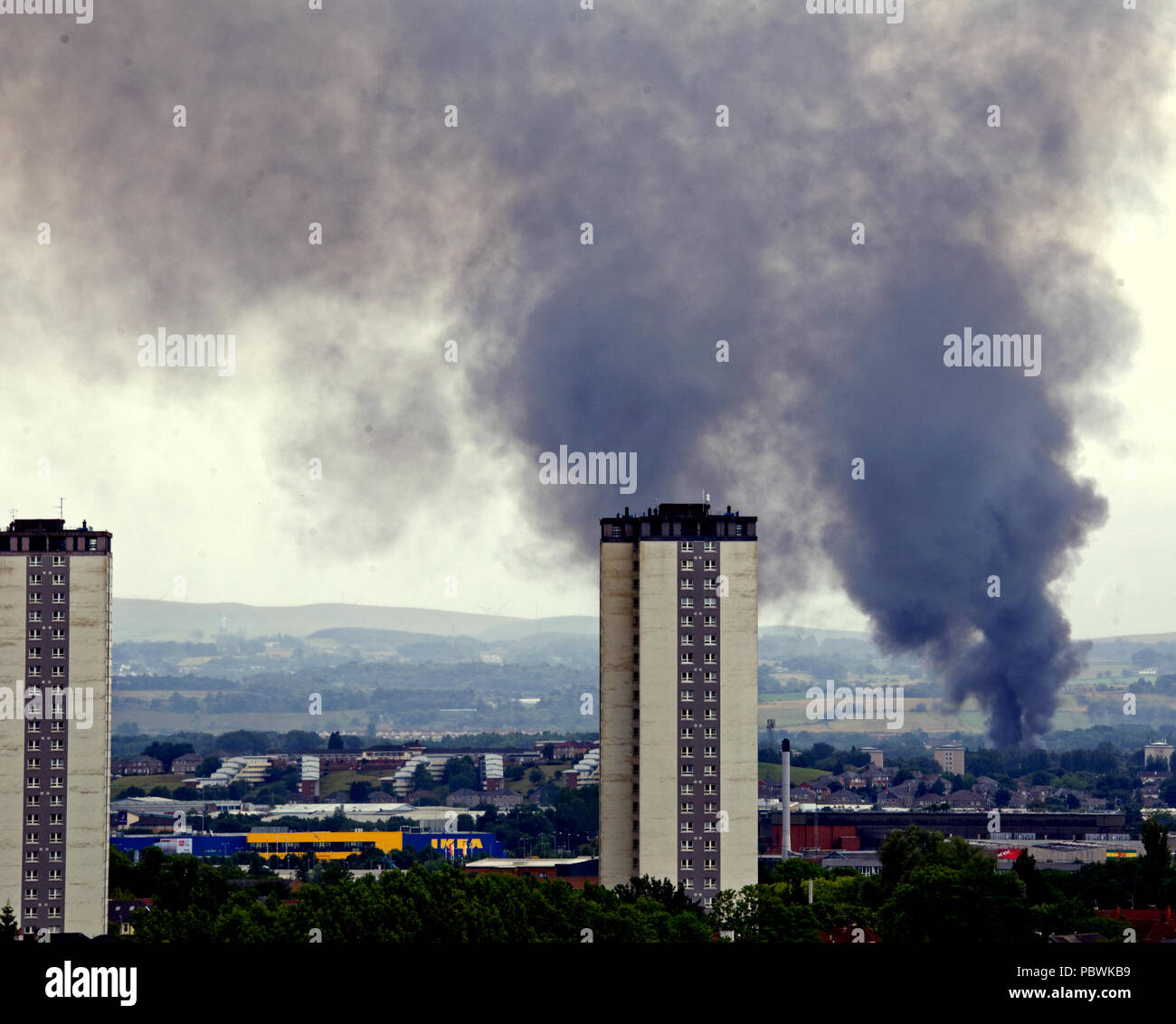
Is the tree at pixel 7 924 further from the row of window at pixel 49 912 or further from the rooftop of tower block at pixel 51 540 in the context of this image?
the rooftop of tower block at pixel 51 540

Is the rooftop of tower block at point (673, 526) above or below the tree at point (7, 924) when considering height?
above

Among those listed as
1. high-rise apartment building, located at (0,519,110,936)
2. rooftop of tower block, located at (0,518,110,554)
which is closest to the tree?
high-rise apartment building, located at (0,519,110,936)

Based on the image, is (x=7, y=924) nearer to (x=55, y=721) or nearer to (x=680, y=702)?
(x=55, y=721)

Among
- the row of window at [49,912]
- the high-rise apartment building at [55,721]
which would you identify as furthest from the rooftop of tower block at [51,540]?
the row of window at [49,912]
